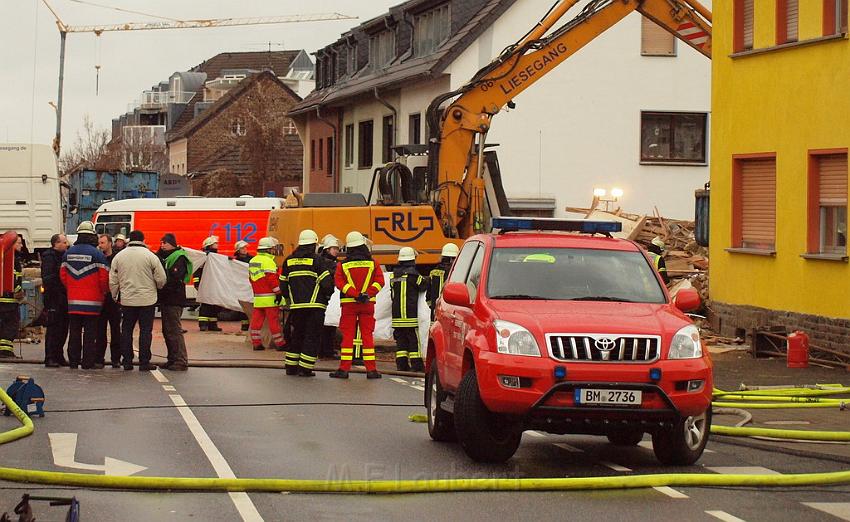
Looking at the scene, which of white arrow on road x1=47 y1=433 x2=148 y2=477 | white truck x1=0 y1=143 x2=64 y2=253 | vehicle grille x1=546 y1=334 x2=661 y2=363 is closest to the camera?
vehicle grille x1=546 y1=334 x2=661 y2=363

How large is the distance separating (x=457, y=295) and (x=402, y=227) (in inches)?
549

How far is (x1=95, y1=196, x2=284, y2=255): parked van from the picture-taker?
1344 inches

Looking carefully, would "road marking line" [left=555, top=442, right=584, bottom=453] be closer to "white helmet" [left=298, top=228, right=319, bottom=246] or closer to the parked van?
"white helmet" [left=298, top=228, right=319, bottom=246]

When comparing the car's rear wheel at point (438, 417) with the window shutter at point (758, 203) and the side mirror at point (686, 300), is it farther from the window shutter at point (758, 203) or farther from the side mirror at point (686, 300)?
the window shutter at point (758, 203)

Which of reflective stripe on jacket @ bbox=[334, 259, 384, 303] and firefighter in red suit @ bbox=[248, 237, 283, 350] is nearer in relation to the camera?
reflective stripe on jacket @ bbox=[334, 259, 384, 303]

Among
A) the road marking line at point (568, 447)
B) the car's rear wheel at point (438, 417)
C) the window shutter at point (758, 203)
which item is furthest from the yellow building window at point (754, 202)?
the car's rear wheel at point (438, 417)

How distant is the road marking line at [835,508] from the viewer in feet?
28.7

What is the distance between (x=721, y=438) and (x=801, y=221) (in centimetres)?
963

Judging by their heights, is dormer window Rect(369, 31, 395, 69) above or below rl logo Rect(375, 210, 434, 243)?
above

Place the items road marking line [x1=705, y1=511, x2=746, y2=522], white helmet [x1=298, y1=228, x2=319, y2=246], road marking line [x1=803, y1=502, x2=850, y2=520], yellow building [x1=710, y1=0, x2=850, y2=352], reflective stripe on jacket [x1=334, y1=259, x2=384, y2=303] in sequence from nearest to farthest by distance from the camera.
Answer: road marking line [x1=705, y1=511, x2=746, y2=522] → road marking line [x1=803, y1=502, x2=850, y2=520] → reflective stripe on jacket [x1=334, y1=259, x2=384, y2=303] → white helmet [x1=298, y1=228, x2=319, y2=246] → yellow building [x1=710, y1=0, x2=850, y2=352]

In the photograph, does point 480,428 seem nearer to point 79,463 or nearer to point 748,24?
point 79,463

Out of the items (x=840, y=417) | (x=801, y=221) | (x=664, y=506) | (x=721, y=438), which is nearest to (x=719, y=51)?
(x=801, y=221)

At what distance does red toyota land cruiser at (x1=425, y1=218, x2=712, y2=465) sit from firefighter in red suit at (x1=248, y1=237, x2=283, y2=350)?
1025 cm

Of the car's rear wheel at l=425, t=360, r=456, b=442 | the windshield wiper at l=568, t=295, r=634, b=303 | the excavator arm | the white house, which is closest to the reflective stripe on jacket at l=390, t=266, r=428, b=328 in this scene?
the excavator arm
